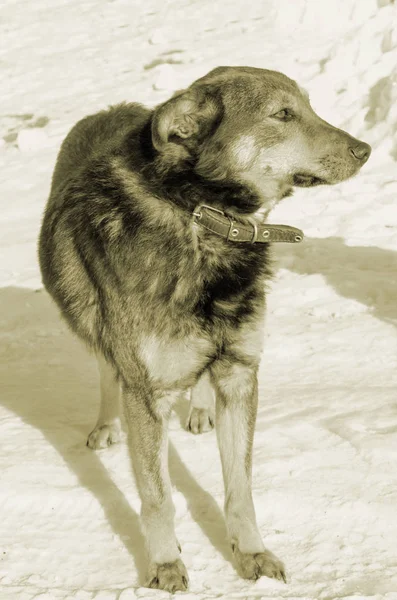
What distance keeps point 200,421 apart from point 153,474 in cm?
132

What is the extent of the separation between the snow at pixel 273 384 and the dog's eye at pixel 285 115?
1662 mm

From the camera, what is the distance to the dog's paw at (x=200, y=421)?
4660mm

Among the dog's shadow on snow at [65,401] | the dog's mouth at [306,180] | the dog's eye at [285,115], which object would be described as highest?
the dog's eye at [285,115]

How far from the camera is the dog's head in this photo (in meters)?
3.36

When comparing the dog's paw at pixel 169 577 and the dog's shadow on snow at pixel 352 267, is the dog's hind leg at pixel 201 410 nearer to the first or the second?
the dog's paw at pixel 169 577

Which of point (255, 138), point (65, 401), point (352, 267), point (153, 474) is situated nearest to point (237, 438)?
point (153, 474)

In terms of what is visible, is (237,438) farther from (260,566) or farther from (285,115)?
(285,115)

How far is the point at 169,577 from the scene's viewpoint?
10.8ft

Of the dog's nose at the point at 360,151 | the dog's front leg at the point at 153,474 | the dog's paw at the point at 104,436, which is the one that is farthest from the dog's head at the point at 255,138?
the dog's paw at the point at 104,436

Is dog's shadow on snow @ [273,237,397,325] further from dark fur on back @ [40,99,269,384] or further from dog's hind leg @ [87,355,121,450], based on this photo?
dark fur on back @ [40,99,269,384]

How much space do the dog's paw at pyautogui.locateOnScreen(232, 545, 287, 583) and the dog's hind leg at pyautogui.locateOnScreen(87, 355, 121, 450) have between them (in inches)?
52.0

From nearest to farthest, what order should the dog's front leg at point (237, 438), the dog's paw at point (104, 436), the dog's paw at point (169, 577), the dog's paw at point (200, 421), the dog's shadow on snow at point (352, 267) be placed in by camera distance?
1. the dog's paw at point (169, 577)
2. the dog's front leg at point (237, 438)
3. the dog's paw at point (104, 436)
4. the dog's paw at point (200, 421)
5. the dog's shadow on snow at point (352, 267)

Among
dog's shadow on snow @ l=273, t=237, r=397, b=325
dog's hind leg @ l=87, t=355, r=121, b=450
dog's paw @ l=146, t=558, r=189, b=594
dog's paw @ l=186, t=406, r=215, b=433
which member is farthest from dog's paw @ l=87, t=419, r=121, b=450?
dog's shadow on snow @ l=273, t=237, r=397, b=325

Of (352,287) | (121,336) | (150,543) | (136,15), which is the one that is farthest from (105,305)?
(136,15)
